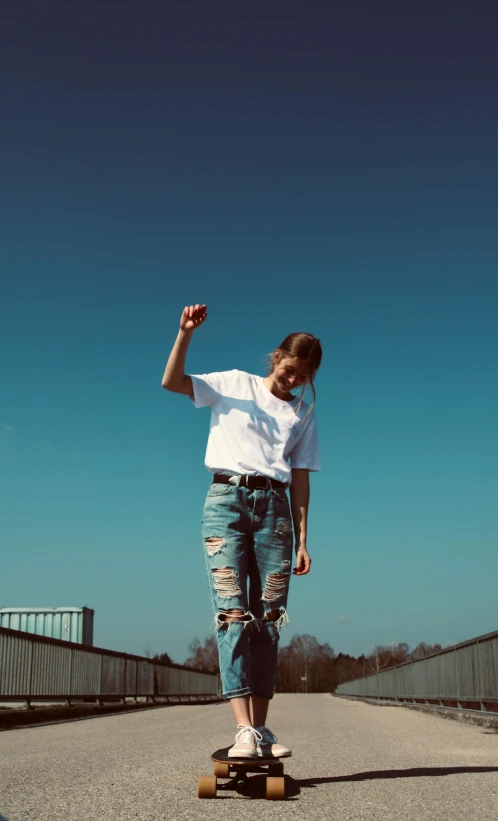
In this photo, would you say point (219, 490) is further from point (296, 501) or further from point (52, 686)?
point (52, 686)

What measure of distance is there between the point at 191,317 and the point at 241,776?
6.10 feet

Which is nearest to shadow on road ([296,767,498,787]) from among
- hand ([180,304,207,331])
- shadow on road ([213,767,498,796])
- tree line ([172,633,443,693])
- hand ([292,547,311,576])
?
shadow on road ([213,767,498,796])

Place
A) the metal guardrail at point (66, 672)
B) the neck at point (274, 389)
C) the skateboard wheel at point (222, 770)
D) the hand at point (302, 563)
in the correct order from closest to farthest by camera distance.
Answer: the skateboard wheel at point (222, 770) < the hand at point (302, 563) < the neck at point (274, 389) < the metal guardrail at point (66, 672)

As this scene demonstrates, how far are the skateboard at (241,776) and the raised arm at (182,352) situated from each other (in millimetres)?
1541

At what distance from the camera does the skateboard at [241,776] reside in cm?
299

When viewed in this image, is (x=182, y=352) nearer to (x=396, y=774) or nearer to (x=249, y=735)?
(x=249, y=735)

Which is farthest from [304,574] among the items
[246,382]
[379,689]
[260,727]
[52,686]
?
[379,689]

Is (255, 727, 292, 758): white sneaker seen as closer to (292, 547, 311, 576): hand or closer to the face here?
(292, 547, 311, 576): hand

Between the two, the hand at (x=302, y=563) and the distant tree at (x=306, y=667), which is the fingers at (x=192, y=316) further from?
the distant tree at (x=306, y=667)

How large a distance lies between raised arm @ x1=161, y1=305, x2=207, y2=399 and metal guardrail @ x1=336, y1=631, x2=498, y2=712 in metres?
6.27

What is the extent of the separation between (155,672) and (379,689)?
272 inches

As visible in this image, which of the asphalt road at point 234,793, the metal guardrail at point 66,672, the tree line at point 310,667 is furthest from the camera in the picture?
the tree line at point 310,667

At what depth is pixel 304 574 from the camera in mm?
3691

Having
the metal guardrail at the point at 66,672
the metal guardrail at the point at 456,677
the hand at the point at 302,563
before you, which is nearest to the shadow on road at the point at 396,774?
the hand at the point at 302,563
